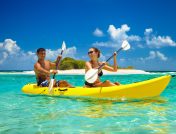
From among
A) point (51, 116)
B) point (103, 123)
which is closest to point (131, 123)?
point (103, 123)

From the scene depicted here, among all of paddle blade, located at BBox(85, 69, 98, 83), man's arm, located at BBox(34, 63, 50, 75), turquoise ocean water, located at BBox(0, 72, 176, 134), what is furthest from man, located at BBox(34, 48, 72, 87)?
turquoise ocean water, located at BBox(0, 72, 176, 134)

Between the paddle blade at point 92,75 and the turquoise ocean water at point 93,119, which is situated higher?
the paddle blade at point 92,75

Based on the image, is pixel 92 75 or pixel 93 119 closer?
pixel 93 119

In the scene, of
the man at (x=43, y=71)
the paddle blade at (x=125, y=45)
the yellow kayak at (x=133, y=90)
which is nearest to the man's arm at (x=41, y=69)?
the man at (x=43, y=71)

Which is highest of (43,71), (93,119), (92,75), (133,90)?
(43,71)

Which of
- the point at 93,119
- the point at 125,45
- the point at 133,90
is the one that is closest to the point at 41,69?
the point at 125,45

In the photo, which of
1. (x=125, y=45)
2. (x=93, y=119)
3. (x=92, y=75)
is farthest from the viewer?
(x=125, y=45)

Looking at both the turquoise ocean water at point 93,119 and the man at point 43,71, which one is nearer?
the turquoise ocean water at point 93,119

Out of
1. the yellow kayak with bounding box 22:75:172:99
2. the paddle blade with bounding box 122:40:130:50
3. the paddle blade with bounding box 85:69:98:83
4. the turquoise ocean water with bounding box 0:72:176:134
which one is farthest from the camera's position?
the paddle blade with bounding box 122:40:130:50

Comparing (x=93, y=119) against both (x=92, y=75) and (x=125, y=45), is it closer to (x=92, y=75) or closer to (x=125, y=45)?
(x=92, y=75)

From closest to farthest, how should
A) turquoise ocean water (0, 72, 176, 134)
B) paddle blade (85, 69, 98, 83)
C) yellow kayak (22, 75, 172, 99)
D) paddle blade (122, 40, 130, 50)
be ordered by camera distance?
1. turquoise ocean water (0, 72, 176, 134)
2. yellow kayak (22, 75, 172, 99)
3. paddle blade (85, 69, 98, 83)
4. paddle blade (122, 40, 130, 50)

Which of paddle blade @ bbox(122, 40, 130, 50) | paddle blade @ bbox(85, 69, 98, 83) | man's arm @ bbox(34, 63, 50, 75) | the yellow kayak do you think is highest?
paddle blade @ bbox(122, 40, 130, 50)

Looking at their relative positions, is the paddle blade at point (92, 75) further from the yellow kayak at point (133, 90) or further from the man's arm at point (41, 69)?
the man's arm at point (41, 69)

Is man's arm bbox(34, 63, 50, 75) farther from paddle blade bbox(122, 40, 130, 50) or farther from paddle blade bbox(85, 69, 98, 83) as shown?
paddle blade bbox(122, 40, 130, 50)
